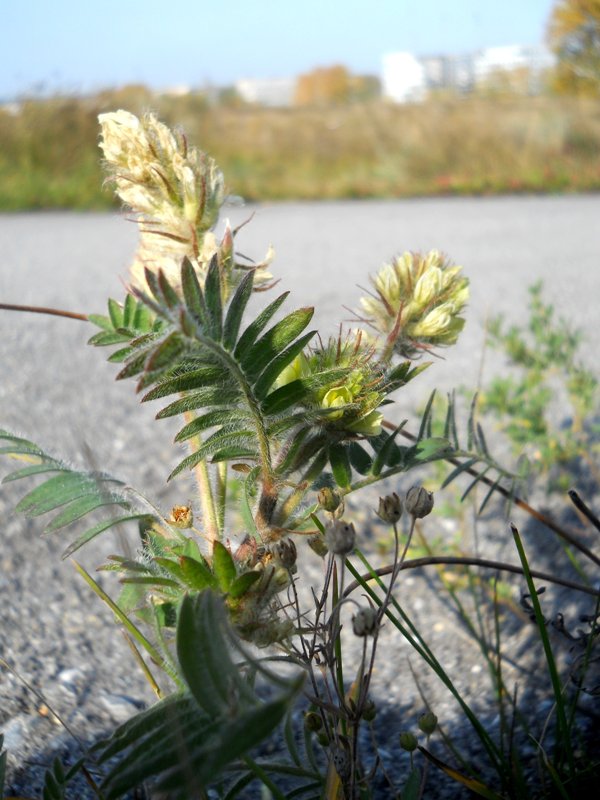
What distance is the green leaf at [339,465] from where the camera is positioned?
25.9 inches

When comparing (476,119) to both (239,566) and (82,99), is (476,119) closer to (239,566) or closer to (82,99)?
(82,99)

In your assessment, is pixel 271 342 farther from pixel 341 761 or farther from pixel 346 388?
pixel 341 761

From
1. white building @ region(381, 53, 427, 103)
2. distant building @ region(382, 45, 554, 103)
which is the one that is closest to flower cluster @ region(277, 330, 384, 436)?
distant building @ region(382, 45, 554, 103)

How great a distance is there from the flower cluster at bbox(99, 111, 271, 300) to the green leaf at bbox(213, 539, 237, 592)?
0.21m

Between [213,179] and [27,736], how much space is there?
20.8 inches

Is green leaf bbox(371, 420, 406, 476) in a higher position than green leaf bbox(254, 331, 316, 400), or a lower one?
lower

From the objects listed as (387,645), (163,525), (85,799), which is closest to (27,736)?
(85,799)

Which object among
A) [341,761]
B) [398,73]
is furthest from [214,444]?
[398,73]

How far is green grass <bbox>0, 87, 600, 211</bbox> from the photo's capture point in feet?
26.0

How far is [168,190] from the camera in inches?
26.1

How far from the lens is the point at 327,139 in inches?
397

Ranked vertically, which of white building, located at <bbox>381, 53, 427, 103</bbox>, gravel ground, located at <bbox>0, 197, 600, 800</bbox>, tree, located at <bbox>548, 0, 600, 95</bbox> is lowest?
gravel ground, located at <bbox>0, 197, 600, 800</bbox>

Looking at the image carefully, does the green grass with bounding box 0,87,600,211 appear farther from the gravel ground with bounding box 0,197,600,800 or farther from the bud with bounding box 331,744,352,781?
the bud with bounding box 331,744,352,781

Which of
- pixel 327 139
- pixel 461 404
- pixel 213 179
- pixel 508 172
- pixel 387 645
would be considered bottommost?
pixel 387 645
